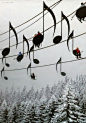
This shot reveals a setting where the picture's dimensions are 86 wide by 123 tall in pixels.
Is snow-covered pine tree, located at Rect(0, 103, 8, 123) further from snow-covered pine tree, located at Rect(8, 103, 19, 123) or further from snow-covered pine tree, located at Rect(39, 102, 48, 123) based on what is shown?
snow-covered pine tree, located at Rect(39, 102, 48, 123)

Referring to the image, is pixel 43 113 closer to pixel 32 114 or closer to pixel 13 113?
pixel 32 114

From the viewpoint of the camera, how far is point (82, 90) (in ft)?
13.4

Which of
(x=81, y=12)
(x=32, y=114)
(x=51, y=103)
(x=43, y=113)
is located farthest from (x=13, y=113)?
(x=81, y=12)

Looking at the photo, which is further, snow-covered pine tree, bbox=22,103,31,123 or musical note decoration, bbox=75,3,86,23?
snow-covered pine tree, bbox=22,103,31,123

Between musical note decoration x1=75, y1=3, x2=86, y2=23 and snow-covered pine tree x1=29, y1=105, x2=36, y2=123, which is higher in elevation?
musical note decoration x1=75, y1=3, x2=86, y2=23

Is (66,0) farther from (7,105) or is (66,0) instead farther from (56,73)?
(7,105)

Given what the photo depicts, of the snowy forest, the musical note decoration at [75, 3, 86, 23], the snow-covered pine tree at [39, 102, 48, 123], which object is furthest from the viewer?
the snow-covered pine tree at [39, 102, 48, 123]

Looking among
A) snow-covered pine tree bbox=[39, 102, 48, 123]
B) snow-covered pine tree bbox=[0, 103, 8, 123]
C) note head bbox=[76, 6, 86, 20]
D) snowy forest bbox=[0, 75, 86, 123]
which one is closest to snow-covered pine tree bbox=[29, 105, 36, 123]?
snowy forest bbox=[0, 75, 86, 123]

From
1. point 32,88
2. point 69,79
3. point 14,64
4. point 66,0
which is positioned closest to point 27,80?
point 32,88

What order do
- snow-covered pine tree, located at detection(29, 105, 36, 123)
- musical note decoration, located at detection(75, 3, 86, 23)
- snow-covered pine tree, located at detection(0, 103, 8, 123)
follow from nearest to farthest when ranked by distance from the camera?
musical note decoration, located at detection(75, 3, 86, 23)
snow-covered pine tree, located at detection(29, 105, 36, 123)
snow-covered pine tree, located at detection(0, 103, 8, 123)

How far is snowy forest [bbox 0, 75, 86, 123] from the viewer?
13.5 ft

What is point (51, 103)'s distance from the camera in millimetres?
4461

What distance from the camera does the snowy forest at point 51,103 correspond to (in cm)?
412

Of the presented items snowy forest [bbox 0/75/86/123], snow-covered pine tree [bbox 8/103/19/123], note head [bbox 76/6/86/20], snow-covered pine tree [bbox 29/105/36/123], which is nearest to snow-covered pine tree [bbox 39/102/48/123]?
snowy forest [bbox 0/75/86/123]
